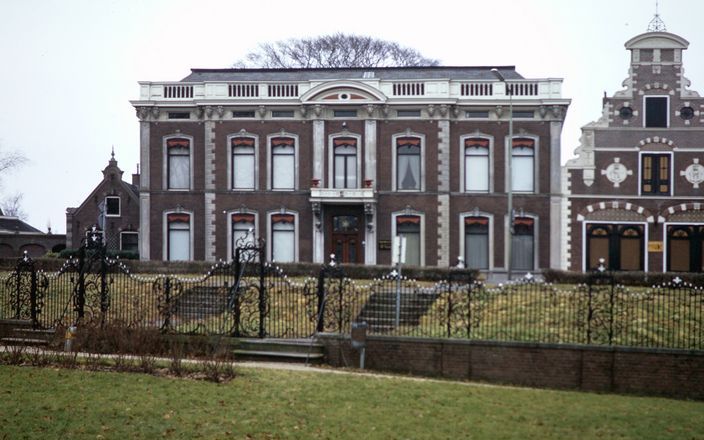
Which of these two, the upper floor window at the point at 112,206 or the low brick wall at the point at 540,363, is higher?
the upper floor window at the point at 112,206

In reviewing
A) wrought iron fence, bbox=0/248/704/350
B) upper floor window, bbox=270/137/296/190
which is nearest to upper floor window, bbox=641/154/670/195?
wrought iron fence, bbox=0/248/704/350

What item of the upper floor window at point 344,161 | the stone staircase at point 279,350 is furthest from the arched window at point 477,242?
the stone staircase at point 279,350

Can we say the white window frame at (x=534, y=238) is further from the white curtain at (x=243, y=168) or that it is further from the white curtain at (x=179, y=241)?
the white curtain at (x=179, y=241)

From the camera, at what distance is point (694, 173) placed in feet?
112

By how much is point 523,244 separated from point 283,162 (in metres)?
12.5

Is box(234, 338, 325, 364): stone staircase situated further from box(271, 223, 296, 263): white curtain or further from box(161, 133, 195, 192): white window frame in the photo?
box(161, 133, 195, 192): white window frame

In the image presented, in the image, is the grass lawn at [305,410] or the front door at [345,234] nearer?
the grass lawn at [305,410]

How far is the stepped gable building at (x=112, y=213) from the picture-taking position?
4269cm

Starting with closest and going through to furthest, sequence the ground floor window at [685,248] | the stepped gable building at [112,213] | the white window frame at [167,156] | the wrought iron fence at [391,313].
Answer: the wrought iron fence at [391,313] < the ground floor window at [685,248] < the white window frame at [167,156] < the stepped gable building at [112,213]

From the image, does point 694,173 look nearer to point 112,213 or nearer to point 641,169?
point 641,169

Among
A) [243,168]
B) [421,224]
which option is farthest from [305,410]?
[243,168]

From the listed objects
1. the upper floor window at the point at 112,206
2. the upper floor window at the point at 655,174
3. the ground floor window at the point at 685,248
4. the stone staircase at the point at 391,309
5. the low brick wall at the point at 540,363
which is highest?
the upper floor window at the point at 655,174

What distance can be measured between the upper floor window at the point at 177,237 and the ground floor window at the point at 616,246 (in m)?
19.7

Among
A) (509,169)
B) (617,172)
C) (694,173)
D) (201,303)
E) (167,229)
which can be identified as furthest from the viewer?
(167,229)
